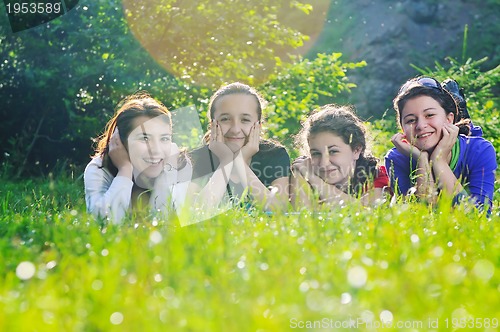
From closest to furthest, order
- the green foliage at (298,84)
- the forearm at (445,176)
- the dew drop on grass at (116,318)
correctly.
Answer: the dew drop on grass at (116,318) < the forearm at (445,176) < the green foliage at (298,84)

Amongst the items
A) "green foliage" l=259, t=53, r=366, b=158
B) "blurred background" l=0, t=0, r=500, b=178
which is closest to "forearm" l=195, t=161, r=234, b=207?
"blurred background" l=0, t=0, r=500, b=178

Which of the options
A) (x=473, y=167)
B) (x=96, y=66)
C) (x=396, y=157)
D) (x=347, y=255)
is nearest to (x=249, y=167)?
(x=396, y=157)

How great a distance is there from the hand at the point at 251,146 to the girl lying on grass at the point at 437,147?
996 mm

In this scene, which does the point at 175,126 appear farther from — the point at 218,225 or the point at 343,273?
the point at 343,273

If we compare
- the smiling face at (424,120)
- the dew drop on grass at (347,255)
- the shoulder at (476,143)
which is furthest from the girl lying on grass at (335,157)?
the dew drop on grass at (347,255)

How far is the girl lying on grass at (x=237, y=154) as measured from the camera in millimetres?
4930

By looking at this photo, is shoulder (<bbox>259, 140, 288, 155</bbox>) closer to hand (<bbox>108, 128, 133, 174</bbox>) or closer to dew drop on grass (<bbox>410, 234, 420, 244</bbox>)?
hand (<bbox>108, 128, 133, 174</bbox>)

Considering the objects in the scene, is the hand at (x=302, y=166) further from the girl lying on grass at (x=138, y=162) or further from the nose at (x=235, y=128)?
the girl lying on grass at (x=138, y=162)

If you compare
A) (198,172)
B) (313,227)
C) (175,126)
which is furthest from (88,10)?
(313,227)

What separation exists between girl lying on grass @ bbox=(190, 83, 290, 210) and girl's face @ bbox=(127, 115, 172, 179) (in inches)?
15.3

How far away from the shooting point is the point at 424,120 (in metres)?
4.71

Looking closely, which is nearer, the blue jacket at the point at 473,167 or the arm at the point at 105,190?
the arm at the point at 105,190

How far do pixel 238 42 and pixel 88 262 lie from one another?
6999 millimetres

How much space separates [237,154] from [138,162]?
811mm
